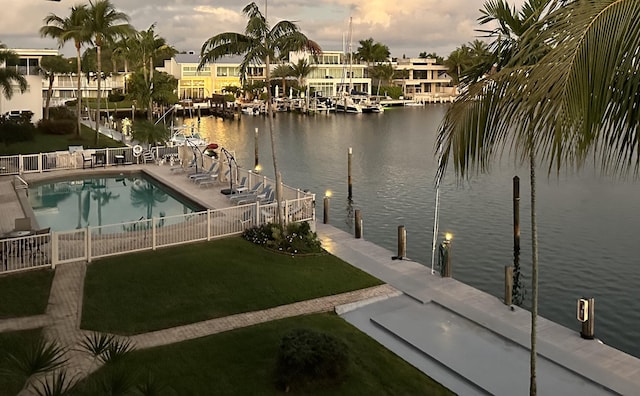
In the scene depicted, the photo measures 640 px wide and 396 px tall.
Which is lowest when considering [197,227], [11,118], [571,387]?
[571,387]

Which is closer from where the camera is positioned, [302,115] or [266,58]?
[266,58]

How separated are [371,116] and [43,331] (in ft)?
295

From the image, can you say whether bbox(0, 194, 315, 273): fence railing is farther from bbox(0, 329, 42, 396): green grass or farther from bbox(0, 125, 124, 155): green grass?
bbox(0, 125, 124, 155): green grass

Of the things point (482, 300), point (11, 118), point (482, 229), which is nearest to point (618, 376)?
point (482, 300)

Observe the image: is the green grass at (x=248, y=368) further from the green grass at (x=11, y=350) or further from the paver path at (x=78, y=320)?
the green grass at (x=11, y=350)

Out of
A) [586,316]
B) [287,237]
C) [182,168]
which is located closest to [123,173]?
[182,168]

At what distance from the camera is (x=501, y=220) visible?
1077 inches

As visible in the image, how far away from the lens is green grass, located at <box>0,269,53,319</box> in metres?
13.1

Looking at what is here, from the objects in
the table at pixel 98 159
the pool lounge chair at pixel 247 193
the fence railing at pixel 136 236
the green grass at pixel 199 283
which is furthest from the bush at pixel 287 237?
the table at pixel 98 159

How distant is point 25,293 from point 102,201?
14057mm

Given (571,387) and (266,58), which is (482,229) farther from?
(571,387)

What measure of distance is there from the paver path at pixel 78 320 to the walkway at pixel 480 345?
1.91 feet

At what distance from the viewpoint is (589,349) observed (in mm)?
11938

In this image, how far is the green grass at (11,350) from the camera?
9422mm
